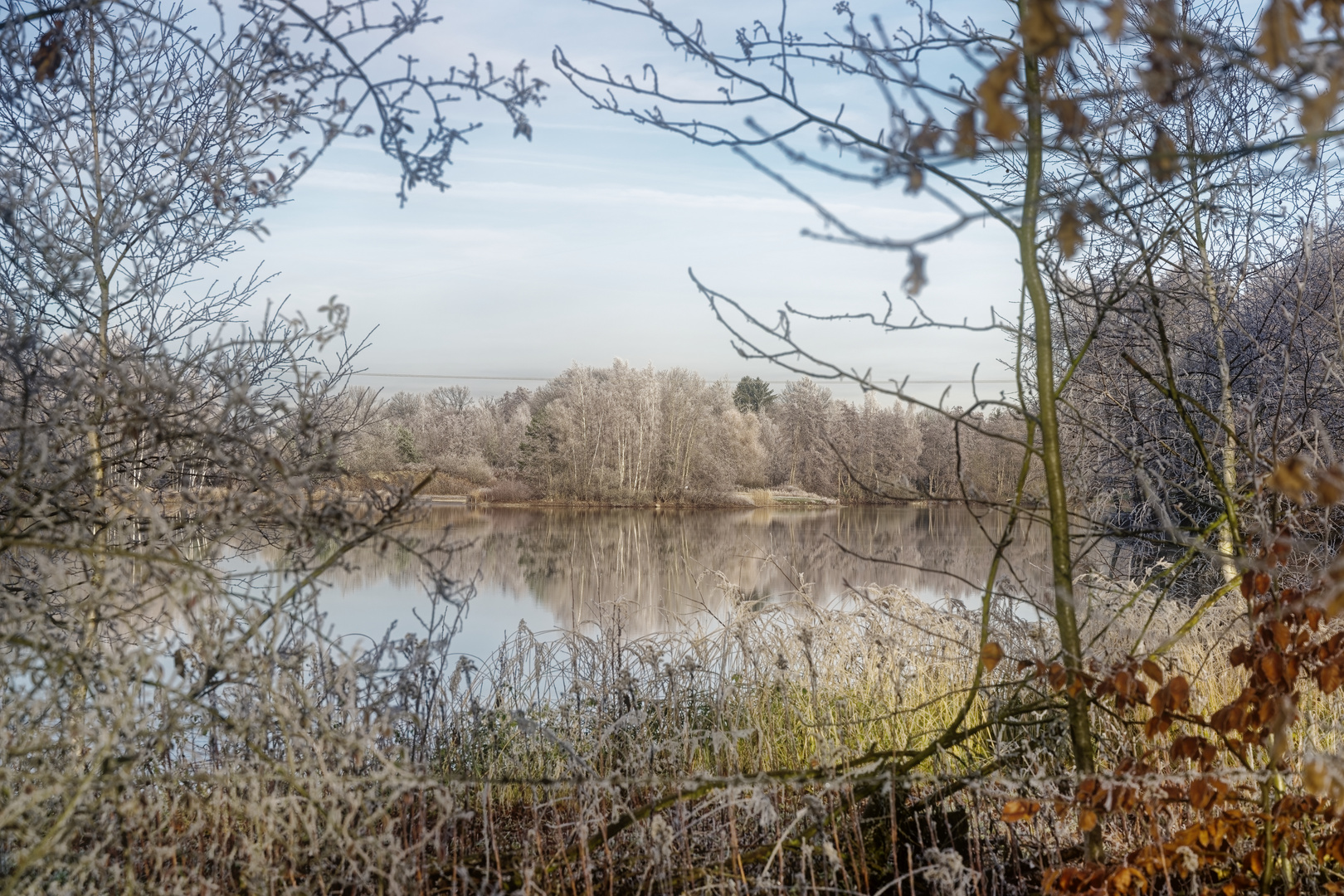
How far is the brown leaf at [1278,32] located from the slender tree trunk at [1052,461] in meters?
1.12

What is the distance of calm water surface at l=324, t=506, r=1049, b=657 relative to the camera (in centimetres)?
874

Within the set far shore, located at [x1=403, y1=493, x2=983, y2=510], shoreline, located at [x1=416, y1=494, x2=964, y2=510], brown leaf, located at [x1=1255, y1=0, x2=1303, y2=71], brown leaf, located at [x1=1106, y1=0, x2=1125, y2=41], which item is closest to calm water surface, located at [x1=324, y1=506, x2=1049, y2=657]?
shoreline, located at [x1=416, y1=494, x2=964, y2=510]

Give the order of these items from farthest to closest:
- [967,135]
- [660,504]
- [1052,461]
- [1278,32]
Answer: [660,504]
[1052,461]
[967,135]
[1278,32]

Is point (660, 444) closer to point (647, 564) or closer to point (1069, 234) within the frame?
point (647, 564)

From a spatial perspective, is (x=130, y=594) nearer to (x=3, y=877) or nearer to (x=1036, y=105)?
(x=3, y=877)

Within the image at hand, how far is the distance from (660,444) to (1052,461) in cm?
3895

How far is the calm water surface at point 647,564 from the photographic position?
874 cm

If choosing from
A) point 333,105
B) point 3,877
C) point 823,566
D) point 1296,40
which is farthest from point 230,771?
point 823,566

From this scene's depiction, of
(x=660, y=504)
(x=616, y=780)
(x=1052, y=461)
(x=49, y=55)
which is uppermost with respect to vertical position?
(x=49, y=55)

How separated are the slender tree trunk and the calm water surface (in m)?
1.50

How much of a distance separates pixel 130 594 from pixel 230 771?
0.78 metres

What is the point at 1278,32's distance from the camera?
3.85ft

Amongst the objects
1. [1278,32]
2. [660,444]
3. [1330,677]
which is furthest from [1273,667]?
[660,444]

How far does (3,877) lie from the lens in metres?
2.09
